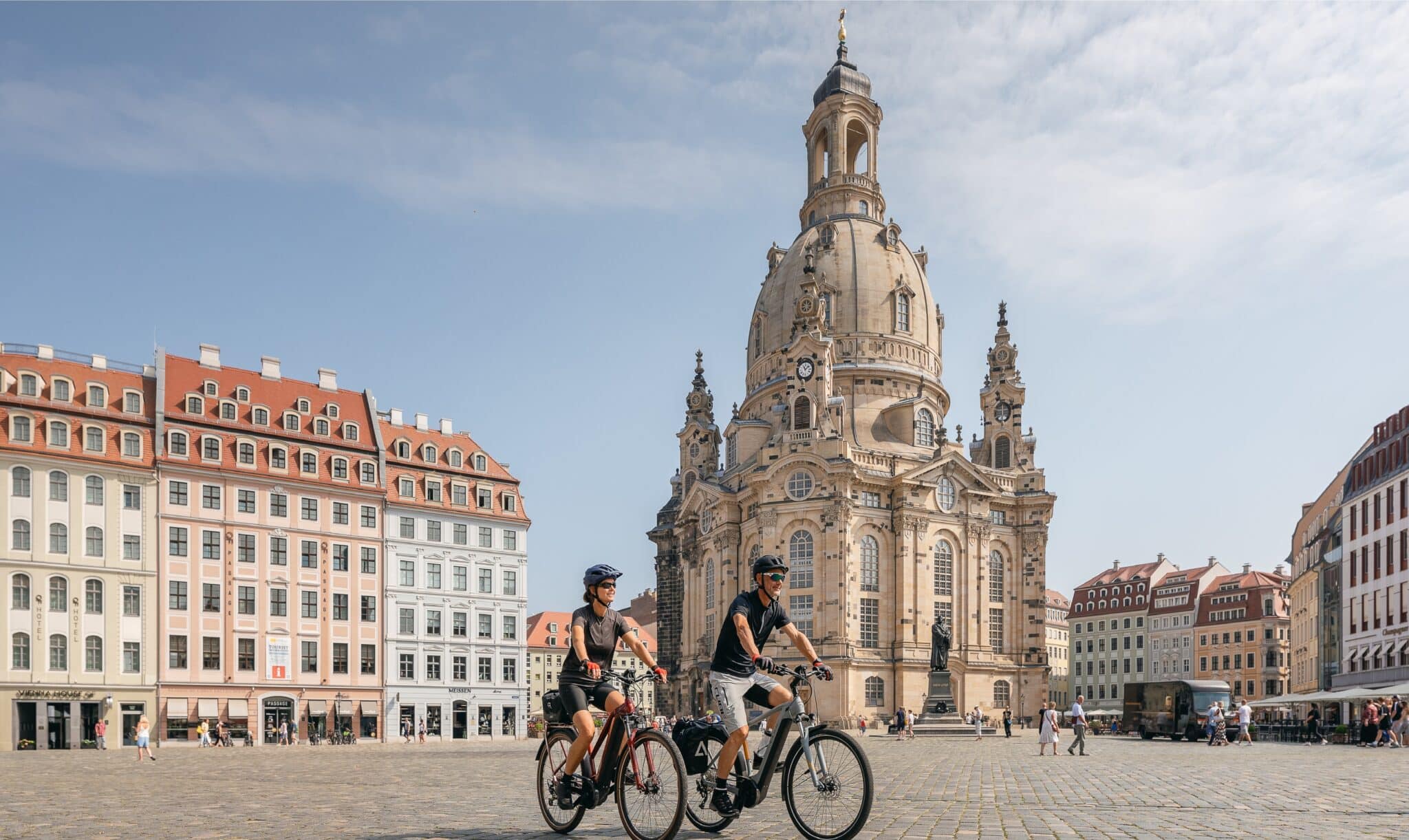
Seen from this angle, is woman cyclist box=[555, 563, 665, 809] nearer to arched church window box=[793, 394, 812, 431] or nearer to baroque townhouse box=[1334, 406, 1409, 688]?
baroque townhouse box=[1334, 406, 1409, 688]

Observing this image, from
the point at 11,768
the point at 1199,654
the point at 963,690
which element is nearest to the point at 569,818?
the point at 11,768

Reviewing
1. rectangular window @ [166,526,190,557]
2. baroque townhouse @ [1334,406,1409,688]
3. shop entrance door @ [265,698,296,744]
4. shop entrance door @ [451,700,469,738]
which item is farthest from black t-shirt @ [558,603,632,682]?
shop entrance door @ [451,700,469,738]

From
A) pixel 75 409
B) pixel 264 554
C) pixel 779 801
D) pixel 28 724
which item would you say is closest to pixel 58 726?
pixel 28 724

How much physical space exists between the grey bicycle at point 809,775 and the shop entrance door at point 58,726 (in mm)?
53272

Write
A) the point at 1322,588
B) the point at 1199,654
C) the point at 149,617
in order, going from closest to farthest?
the point at 149,617 → the point at 1322,588 → the point at 1199,654

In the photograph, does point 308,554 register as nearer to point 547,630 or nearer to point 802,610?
point 802,610

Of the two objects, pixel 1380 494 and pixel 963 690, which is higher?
pixel 1380 494

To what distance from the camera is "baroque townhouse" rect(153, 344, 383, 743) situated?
60.3 m

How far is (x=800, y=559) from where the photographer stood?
83.2m

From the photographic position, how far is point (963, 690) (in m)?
84.0

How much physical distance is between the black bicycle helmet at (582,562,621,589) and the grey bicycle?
5.57 feet

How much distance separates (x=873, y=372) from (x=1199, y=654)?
62014 millimetres

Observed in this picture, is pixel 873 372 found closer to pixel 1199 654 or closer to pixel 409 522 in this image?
pixel 409 522

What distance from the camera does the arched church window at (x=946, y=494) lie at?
86.4 m
